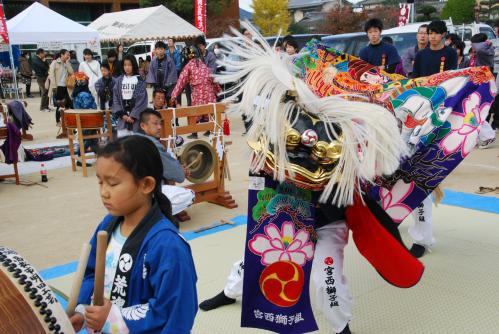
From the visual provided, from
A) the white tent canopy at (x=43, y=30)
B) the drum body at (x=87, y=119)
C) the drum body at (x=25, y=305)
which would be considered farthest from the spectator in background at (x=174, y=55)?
the drum body at (x=25, y=305)

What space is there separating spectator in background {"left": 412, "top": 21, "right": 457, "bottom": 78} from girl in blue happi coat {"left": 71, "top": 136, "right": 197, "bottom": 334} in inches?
150

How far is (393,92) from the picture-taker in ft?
9.05

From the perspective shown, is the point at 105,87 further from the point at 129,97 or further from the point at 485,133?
the point at 485,133

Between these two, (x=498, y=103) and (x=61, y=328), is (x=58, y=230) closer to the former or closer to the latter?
(x=61, y=328)

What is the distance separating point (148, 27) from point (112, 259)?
1430 cm

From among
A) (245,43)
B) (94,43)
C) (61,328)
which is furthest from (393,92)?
(94,43)

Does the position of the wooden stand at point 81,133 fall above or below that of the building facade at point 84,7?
below

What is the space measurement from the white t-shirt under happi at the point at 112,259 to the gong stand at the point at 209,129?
276 centimetres

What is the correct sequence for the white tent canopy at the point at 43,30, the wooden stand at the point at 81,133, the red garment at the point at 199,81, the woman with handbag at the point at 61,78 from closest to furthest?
1. the wooden stand at the point at 81,133
2. the red garment at the point at 199,81
3. the woman with handbag at the point at 61,78
4. the white tent canopy at the point at 43,30

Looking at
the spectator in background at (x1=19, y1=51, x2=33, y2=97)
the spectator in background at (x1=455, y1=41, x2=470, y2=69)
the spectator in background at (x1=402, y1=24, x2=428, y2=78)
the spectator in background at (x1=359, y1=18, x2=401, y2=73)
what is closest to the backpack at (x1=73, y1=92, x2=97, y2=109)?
the spectator in background at (x1=359, y1=18, x2=401, y2=73)

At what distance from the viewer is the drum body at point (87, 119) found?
244 inches

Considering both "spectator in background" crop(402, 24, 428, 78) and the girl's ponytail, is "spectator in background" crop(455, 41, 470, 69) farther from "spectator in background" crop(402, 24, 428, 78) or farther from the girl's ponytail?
the girl's ponytail

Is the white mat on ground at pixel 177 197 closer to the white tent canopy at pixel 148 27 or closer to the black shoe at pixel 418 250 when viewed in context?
the black shoe at pixel 418 250

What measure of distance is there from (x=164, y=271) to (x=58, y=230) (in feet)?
10.6
